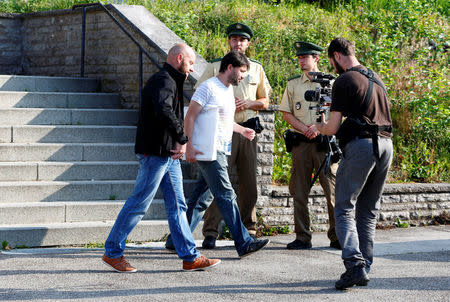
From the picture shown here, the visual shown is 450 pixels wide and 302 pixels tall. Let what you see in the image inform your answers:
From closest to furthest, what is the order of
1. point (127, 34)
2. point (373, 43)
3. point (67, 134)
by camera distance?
point (67, 134), point (127, 34), point (373, 43)

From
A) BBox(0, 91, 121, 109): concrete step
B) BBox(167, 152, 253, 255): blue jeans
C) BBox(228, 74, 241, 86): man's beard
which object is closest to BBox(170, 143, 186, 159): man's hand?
BBox(167, 152, 253, 255): blue jeans

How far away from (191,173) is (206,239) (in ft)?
5.23

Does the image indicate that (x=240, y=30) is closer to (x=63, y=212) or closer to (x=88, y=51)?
(x=63, y=212)

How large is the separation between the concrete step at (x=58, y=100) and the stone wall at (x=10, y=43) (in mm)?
2854

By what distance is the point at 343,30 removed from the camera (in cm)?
1295

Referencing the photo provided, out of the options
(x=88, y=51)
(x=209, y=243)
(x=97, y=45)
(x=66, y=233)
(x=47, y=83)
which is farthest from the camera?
(x=88, y=51)

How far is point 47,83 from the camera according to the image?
34.4 ft

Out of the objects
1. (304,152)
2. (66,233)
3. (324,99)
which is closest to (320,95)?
(324,99)

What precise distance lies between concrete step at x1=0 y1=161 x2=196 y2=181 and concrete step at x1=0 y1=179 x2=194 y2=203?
135 millimetres

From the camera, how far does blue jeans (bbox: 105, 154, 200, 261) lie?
6129 mm

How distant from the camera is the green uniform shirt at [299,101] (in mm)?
7724

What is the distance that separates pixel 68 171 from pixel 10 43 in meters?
5.09

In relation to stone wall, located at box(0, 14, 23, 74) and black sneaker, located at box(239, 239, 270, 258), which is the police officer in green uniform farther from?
stone wall, located at box(0, 14, 23, 74)

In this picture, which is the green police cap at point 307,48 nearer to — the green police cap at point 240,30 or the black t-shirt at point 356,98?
the green police cap at point 240,30
